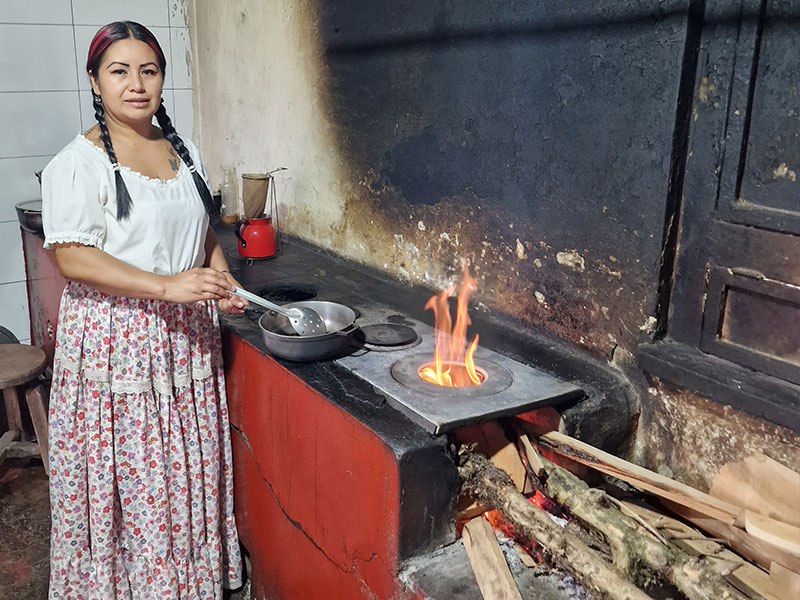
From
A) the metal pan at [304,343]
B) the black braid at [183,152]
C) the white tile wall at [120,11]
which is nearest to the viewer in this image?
the metal pan at [304,343]

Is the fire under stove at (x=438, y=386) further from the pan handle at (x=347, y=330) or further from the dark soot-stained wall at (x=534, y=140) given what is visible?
the dark soot-stained wall at (x=534, y=140)

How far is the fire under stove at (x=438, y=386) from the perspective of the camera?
1951 mm

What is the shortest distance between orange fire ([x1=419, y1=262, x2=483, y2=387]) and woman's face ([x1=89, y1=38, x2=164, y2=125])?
1280 millimetres

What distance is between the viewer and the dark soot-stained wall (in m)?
2.08

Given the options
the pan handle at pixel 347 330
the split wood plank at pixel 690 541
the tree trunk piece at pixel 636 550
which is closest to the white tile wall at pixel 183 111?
the pan handle at pixel 347 330

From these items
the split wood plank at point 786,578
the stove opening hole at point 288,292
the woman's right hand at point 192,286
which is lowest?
the split wood plank at point 786,578

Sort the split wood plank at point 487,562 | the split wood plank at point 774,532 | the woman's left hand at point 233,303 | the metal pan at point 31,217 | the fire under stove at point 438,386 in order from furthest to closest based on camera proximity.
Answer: the metal pan at point 31,217 → the woman's left hand at point 233,303 → the fire under stove at point 438,386 → the split wood plank at point 487,562 → the split wood plank at point 774,532

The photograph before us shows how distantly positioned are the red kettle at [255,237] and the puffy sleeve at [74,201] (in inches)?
56.8

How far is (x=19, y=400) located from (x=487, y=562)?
3.32 m

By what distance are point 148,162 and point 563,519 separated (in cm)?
180

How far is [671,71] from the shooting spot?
6.41 ft

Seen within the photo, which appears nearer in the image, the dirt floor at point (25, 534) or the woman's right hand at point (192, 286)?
the woman's right hand at point (192, 286)

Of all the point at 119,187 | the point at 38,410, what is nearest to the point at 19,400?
the point at 38,410

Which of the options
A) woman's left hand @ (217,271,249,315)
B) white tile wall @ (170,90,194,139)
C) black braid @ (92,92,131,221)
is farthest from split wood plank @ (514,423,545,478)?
white tile wall @ (170,90,194,139)
